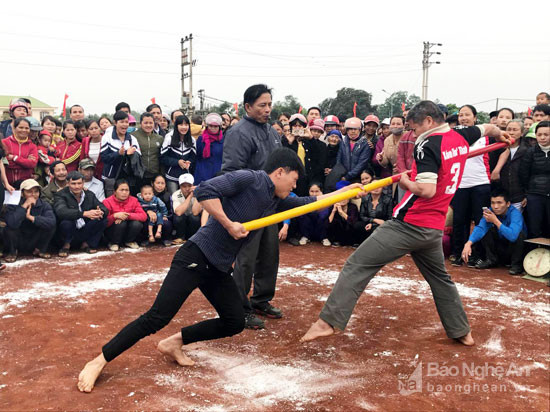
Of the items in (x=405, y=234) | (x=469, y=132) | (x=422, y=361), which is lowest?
(x=422, y=361)

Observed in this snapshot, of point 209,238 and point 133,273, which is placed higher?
point 209,238

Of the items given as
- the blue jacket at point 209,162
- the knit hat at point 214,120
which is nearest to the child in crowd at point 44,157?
the blue jacket at point 209,162

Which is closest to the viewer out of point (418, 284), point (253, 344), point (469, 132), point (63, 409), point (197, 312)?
point (63, 409)

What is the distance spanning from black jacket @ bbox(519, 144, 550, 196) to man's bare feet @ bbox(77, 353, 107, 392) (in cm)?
623

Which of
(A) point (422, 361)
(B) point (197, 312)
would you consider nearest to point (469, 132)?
(A) point (422, 361)

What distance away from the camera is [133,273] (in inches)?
269

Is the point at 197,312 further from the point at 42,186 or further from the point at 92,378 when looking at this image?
the point at 42,186

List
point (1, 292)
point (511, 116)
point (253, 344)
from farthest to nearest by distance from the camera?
point (511, 116) → point (1, 292) → point (253, 344)

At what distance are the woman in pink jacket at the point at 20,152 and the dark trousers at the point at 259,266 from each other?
4592 millimetres

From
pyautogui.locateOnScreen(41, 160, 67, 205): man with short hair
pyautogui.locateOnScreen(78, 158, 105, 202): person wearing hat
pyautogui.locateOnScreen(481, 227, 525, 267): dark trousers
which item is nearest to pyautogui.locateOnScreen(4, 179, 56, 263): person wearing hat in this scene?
pyautogui.locateOnScreen(41, 160, 67, 205): man with short hair

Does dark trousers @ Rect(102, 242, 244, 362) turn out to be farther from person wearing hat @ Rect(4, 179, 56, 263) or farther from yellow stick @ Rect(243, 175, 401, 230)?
person wearing hat @ Rect(4, 179, 56, 263)

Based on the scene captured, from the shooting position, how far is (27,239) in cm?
777

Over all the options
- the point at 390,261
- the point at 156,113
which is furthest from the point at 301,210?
the point at 156,113

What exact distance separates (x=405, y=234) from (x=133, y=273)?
157 inches
